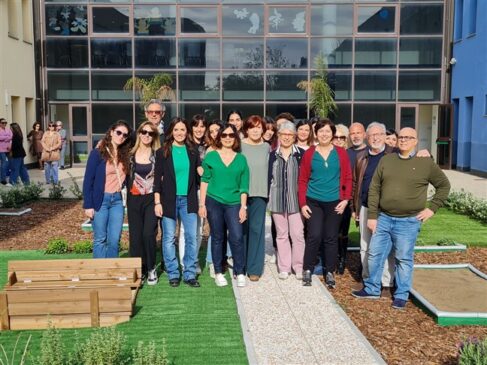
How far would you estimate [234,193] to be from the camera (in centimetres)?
679

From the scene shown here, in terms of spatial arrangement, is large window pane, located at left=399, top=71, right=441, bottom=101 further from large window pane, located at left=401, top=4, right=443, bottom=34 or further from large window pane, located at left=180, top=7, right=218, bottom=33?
large window pane, located at left=180, top=7, right=218, bottom=33

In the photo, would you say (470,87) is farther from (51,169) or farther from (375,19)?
(51,169)

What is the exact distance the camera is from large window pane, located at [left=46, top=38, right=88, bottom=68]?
2431 cm

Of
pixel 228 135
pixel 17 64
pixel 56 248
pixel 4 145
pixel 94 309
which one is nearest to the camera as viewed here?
pixel 94 309

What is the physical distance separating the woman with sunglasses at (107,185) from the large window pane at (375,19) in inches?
757

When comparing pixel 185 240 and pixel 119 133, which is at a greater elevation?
pixel 119 133

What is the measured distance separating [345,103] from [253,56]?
4.18m

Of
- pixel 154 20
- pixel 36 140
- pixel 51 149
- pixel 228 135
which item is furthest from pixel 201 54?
pixel 228 135

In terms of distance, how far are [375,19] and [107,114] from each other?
37.6ft

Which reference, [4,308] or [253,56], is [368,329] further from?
[253,56]

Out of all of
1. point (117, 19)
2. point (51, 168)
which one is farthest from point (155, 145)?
point (117, 19)

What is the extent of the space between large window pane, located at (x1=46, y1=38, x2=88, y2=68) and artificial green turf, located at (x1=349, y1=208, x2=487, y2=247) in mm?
16599

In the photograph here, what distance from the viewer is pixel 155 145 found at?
270 inches

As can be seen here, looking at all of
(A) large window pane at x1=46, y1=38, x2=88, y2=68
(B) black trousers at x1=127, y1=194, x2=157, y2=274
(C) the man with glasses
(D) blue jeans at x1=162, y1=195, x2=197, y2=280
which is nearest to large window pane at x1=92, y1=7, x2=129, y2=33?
(A) large window pane at x1=46, y1=38, x2=88, y2=68
